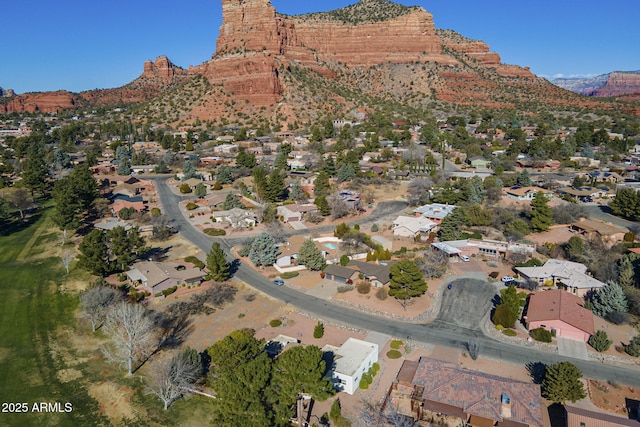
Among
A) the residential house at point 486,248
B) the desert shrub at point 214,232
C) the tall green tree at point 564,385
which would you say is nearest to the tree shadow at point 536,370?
the tall green tree at point 564,385

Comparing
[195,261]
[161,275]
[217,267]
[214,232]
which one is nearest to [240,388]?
[217,267]

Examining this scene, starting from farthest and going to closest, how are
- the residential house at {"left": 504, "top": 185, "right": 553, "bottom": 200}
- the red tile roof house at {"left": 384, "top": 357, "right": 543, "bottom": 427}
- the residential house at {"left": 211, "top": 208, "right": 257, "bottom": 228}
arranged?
the residential house at {"left": 504, "top": 185, "right": 553, "bottom": 200}, the residential house at {"left": 211, "top": 208, "right": 257, "bottom": 228}, the red tile roof house at {"left": 384, "top": 357, "right": 543, "bottom": 427}

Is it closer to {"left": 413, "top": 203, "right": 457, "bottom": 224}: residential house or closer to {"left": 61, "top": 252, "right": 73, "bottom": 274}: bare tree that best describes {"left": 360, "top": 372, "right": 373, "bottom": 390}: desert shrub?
{"left": 413, "top": 203, "right": 457, "bottom": 224}: residential house

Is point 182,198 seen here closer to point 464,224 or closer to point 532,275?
point 464,224

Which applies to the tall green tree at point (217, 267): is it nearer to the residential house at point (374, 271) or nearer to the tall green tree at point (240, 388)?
the residential house at point (374, 271)

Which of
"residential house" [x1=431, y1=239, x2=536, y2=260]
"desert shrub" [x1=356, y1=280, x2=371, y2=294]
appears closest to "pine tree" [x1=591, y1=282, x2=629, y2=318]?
"residential house" [x1=431, y1=239, x2=536, y2=260]

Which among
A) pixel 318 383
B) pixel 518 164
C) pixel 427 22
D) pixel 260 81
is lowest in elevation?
pixel 318 383

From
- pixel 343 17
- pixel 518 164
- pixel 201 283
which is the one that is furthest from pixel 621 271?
pixel 343 17
